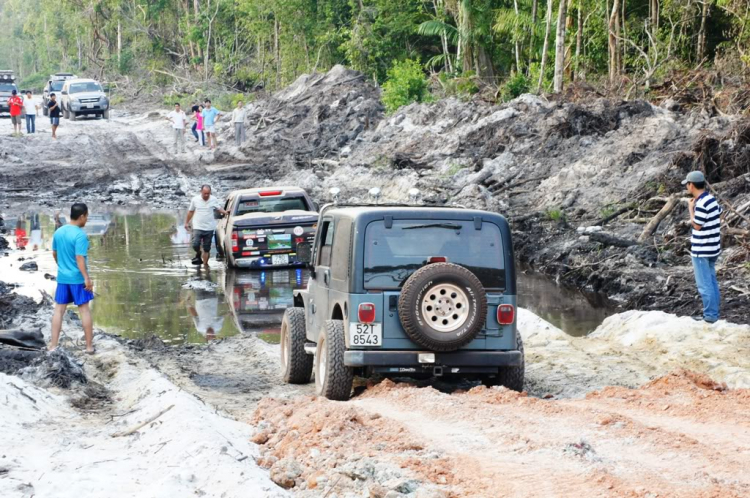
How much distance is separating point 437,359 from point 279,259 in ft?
34.2

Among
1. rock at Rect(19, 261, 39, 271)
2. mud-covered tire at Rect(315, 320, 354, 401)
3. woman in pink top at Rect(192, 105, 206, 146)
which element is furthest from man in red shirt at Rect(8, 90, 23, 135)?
mud-covered tire at Rect(315, 320, 354, 401)

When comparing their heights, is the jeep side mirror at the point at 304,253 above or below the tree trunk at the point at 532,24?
below

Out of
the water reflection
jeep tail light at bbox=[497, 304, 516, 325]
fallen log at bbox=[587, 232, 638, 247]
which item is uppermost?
jeep tail light at bbox=[497, 304, 516, 325]

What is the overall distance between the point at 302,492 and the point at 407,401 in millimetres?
2575

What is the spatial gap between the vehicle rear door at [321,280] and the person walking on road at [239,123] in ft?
103

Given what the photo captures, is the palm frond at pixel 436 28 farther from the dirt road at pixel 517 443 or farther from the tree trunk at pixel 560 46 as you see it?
the dirt road at pixel 517 443

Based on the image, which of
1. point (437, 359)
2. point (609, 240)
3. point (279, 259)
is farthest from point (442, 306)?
point (609, 240)

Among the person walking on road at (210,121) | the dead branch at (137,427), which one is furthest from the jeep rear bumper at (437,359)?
the person walking on road at (210,121)

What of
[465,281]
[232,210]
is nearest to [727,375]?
[465,281]

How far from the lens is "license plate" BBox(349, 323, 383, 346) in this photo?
9.17 metres

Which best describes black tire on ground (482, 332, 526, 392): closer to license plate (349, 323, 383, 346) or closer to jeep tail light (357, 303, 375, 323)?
license plate (349, 323, 383, 346)

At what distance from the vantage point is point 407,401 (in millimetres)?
8672

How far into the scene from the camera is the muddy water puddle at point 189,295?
14.9m

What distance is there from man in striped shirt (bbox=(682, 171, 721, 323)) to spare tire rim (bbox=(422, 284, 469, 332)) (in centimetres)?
436
